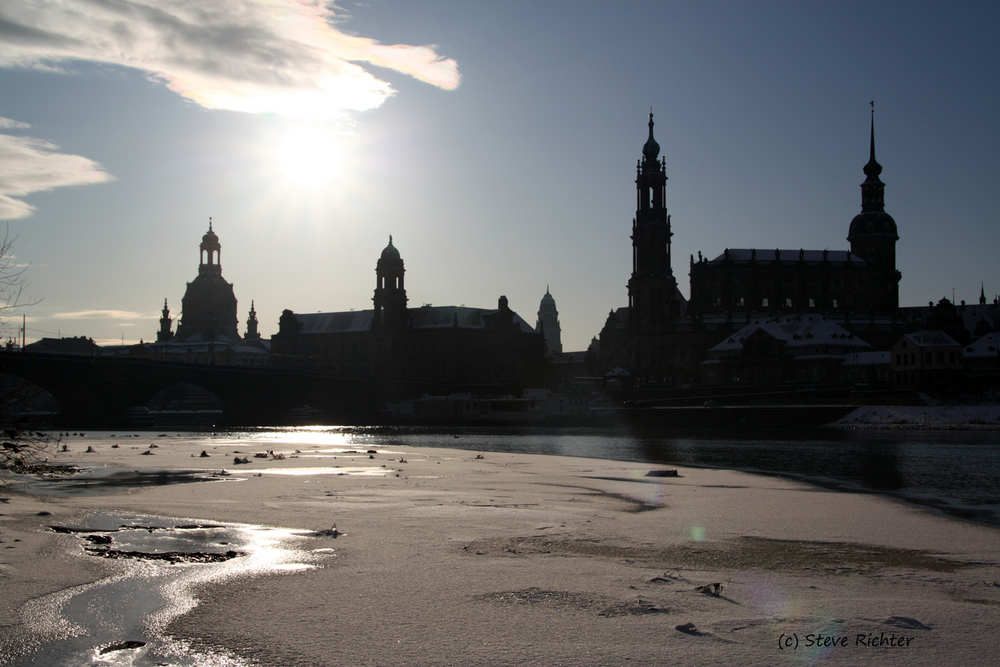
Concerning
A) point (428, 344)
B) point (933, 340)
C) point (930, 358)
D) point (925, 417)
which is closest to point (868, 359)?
point (930, 358)

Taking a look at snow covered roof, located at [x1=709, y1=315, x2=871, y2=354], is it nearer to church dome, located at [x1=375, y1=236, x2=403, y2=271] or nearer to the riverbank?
church dome, located at [x1=375, y1=236, x2=403, y2=271]

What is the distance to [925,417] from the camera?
78.0m

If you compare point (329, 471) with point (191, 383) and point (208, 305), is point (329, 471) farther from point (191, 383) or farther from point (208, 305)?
point (208, 305)

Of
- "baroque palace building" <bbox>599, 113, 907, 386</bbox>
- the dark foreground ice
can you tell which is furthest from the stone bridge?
the dark foreground ice

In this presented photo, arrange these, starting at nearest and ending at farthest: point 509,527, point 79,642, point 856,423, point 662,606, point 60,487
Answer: point 79,642 → point 662,606 → point 509,527 → point 60,487 → point 856,423

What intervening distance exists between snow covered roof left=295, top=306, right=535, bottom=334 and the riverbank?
129 metres

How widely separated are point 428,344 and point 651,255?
39120 mm

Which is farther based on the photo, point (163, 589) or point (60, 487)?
point (60, 487)

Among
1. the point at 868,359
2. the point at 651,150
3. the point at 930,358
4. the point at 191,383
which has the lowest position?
the point at 191,383

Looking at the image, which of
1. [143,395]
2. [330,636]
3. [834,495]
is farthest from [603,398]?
[330,636]

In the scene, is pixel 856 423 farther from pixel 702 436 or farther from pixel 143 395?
pixel 143 395

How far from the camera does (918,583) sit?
1144 cm

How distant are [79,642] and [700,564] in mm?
7903

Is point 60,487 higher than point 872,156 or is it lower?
lower
